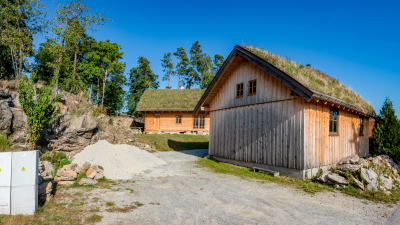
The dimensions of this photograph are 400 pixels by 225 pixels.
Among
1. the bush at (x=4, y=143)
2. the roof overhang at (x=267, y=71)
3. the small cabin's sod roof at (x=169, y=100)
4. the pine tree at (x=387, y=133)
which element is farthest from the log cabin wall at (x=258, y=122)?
the small cabin's sod roof at (x=169, y=100)

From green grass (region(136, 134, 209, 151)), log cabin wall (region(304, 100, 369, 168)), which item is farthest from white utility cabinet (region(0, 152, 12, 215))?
green grass (region(136, 134, 209, 151))

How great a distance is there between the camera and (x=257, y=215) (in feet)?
17.4

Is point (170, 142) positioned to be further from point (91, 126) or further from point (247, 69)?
point (247, 69)

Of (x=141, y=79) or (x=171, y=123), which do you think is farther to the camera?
(x=141, y=79)

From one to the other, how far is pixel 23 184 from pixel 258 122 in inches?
369

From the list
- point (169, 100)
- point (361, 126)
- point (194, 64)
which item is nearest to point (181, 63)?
point (194, 64)

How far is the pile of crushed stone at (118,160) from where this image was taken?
9.34m

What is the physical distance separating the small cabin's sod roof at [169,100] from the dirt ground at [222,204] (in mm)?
18311

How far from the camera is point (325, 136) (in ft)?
32.1

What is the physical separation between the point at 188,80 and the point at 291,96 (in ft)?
141

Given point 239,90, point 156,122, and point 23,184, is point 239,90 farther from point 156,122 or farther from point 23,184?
point 156,122

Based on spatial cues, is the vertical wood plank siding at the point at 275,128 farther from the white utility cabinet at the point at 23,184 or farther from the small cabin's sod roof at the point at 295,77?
the white utility cabinet at the point at 23,184

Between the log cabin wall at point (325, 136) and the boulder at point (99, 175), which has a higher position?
the log cabin wall at point (325, 136)

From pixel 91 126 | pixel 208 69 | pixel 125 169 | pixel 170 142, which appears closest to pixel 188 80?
pixel 208 69
